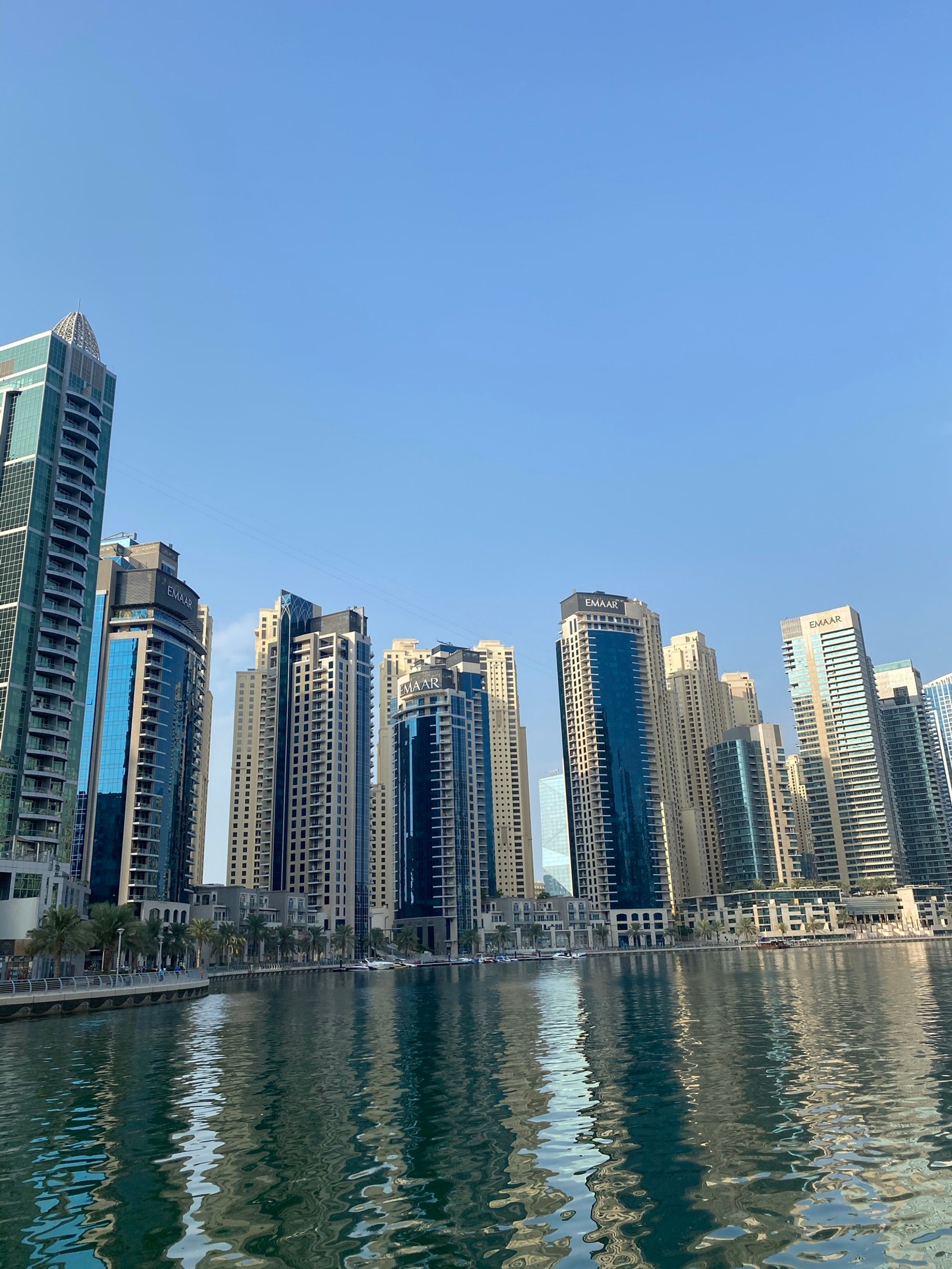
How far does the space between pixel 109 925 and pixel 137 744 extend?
6674 cm

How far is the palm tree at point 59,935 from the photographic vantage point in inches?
4001

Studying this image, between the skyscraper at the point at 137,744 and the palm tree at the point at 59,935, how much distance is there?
2719 inches

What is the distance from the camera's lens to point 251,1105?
36.5 metres

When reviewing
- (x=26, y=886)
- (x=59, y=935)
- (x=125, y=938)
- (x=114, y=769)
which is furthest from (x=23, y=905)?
(x=114, y=769)

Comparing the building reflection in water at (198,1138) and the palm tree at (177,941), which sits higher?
the palm tree at (177,941)

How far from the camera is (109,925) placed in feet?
393

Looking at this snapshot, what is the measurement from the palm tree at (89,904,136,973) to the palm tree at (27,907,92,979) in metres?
10.9

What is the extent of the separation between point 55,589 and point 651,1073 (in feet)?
397

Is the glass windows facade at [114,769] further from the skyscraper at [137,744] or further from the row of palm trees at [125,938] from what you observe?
the row of palm trees at [125,938]

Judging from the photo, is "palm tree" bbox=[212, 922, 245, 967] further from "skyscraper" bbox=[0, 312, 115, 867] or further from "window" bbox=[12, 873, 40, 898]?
"window" bbox=[12, 873, 40, 898]

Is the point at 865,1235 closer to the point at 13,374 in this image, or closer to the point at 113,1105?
the point at 113,1105

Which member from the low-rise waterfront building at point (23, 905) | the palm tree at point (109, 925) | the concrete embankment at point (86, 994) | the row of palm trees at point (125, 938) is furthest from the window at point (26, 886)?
the concrete embankment at point (86, 994)

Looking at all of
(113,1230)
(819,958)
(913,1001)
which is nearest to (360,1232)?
(113,1230)

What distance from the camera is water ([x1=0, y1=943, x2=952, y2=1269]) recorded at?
64.5 feet
